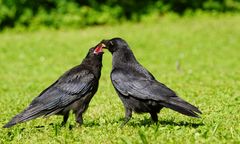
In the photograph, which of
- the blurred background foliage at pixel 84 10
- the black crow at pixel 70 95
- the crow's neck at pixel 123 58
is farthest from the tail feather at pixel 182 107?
the blurred background foliage at pixel 84 10

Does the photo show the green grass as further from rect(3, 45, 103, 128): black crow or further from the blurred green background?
rect(3, 45, 103, 128): black crow

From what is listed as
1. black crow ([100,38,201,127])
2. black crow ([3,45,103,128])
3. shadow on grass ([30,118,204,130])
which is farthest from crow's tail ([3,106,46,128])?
black crow ([100,38,201,127])

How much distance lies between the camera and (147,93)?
7723 mm

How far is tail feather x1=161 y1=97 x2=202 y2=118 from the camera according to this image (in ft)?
23.6

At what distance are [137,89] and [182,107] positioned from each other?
80 centimetres

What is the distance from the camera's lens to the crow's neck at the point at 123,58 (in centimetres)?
835

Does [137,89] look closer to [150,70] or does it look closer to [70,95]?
[70,95]

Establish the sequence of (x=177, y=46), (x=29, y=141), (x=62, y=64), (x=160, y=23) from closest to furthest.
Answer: (x=29, y=141)
(x=62, y=64)
(x=177, y=46)
(x=160, y=23)

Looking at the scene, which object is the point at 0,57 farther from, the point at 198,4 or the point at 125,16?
the point at 198,4

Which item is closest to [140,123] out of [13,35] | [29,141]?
[29,141]

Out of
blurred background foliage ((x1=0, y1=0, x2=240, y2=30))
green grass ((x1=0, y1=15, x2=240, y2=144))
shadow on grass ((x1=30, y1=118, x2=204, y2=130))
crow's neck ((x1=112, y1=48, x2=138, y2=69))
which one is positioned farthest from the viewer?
blurred background foliage ((x1=0, y1=0, x2=240, y2=30))

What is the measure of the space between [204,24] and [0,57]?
10.2 m

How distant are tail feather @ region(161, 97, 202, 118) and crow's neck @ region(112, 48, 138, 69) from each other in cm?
105

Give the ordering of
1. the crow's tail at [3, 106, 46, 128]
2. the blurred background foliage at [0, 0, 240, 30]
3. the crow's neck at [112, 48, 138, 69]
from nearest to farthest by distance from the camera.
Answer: the crow's tail at [3, 106, 46, 128], the crow's neck at [112, 48, 138, 69], the blurred background foliage at [0, 0, 240, 30]
